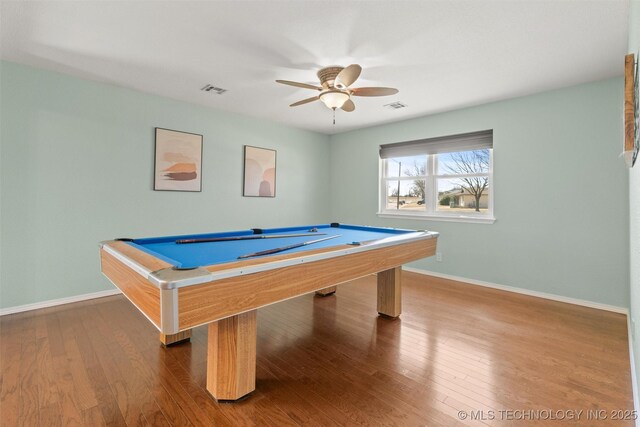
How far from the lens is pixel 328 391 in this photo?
168 cm

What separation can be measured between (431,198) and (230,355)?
3684 mm

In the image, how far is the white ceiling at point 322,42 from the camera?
6.33 ft

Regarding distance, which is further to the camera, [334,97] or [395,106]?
[395,106]

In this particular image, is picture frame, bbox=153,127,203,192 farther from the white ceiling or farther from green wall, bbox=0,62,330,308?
the white ceiling

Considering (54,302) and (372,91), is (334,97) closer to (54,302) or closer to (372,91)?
(372,91)

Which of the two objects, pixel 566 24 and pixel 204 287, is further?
pixel 566 24

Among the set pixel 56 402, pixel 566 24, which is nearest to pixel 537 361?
pixel 566 24

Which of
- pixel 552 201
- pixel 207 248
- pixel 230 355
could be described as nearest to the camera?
pixel 230 355

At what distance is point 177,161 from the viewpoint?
12.2 ft

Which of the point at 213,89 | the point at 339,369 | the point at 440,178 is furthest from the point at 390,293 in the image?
the point at 213,89

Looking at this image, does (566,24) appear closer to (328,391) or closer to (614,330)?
(614,330)

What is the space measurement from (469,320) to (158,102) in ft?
13.7

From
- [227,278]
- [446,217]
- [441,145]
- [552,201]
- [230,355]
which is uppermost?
[441,145]

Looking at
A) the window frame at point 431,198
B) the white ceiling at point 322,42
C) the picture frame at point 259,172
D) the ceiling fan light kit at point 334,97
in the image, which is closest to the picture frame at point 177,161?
the white ceiling at point 322,42
